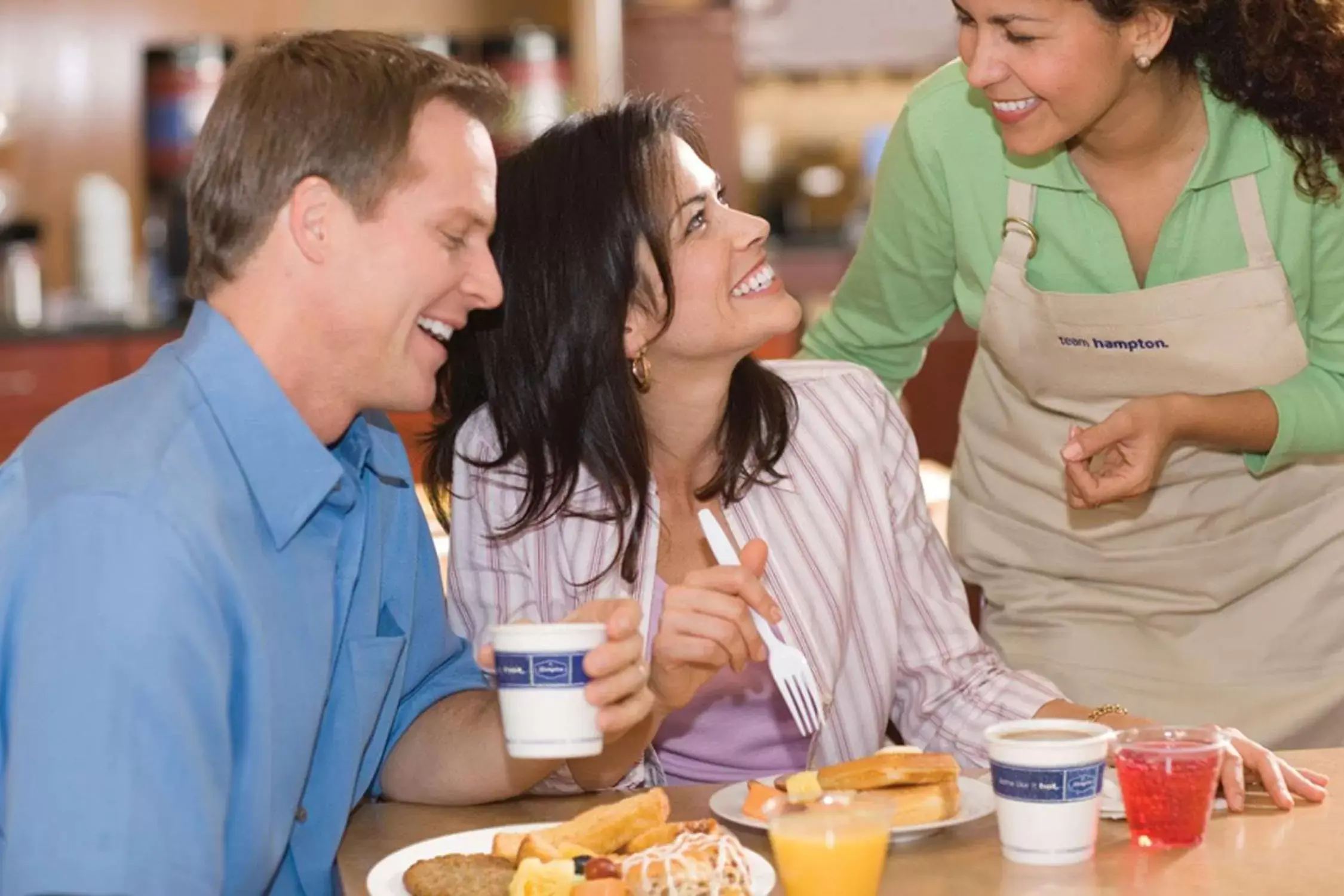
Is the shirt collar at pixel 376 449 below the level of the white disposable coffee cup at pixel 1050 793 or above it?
above

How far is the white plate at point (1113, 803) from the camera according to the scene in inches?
62.4

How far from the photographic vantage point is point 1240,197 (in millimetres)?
Result: 2139

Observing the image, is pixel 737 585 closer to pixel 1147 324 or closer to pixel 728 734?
pixel 728 734

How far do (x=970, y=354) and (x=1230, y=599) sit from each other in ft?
4.54

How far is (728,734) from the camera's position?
2111mm

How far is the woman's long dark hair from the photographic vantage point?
6.82 ft

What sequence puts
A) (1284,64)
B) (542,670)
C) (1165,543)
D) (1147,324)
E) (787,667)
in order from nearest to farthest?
(542,670) < (787,667) < (1284,64) < (1147,324) < (1165,543)

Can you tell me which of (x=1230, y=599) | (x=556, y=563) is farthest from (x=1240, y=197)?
(x=556, y=563)

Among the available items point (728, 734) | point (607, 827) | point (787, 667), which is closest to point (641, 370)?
point (728, 734)

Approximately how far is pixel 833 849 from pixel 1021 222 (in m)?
1.11

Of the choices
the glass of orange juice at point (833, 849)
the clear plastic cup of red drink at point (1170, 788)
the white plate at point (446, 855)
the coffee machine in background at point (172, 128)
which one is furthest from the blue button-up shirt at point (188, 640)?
the coffee machine in background at point (172, 128)

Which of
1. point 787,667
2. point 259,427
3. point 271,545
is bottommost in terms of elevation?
point 787,667

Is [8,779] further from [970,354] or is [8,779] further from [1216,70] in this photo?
[970,354]

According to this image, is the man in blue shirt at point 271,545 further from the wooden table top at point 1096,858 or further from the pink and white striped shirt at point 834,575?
the pink and white striped shirt at point 834,575
